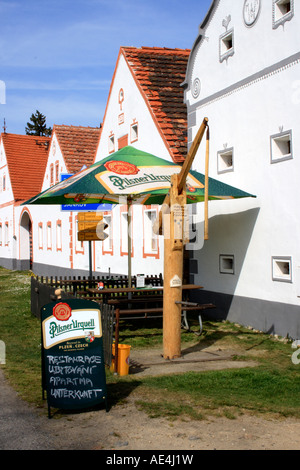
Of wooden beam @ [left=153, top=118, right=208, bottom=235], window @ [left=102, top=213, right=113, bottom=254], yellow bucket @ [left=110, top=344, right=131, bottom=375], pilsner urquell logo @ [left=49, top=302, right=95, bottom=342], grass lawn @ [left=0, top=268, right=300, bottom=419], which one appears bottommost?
grass lawn @ [left=0, top=268, right=300, bottom=419]

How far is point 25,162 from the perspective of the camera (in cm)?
3741

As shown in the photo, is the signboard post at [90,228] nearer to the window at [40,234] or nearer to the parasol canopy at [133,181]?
the parasol canopy at [133,181]

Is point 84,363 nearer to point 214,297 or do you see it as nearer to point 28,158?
point 214,297

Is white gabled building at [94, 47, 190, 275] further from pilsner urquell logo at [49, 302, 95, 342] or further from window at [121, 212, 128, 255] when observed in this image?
pilsner urquell logo at [49, 302, 95, 342]

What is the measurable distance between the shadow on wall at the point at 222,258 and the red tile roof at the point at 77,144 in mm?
13991

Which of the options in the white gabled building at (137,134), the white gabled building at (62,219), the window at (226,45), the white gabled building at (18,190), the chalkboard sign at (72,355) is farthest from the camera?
the white gabled building at (18,190)

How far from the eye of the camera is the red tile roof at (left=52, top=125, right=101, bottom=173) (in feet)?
90.1

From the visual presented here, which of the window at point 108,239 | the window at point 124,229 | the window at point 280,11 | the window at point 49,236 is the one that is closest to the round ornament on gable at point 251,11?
the window at point 280,11

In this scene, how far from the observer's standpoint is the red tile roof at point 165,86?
16391 millimetres

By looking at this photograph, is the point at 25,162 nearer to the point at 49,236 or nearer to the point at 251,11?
the point at 49,236

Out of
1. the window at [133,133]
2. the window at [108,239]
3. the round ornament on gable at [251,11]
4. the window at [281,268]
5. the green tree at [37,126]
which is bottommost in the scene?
the window at [281,268]

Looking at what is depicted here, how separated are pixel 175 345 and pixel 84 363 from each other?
A: 2.86m

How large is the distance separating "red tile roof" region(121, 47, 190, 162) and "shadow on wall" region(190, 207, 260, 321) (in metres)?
3.04

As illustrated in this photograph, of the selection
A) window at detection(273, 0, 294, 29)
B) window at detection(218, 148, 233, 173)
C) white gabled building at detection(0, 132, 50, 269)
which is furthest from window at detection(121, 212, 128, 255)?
white gabled building at detection(0, 132, 50, 269)
